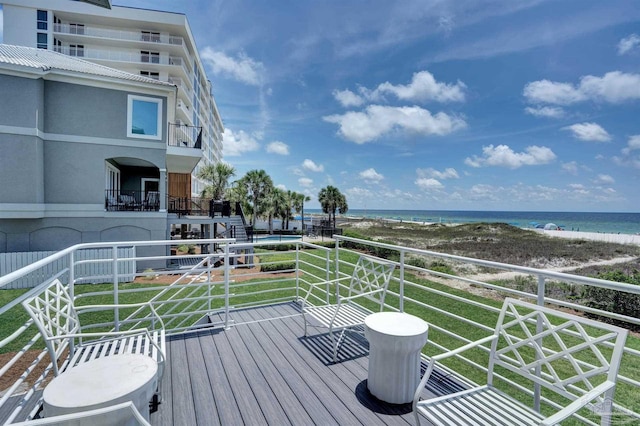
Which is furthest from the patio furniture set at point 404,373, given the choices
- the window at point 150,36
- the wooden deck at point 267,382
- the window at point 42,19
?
→ the window at point 42,19

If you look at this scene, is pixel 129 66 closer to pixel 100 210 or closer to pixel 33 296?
pixel 100 210

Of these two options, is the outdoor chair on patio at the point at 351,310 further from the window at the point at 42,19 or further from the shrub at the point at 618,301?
the window at the point at 42,19

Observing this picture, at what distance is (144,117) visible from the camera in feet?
40.4

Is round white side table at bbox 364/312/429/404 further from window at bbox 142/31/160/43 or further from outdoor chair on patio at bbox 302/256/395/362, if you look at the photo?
window at bbox 142/31/160/43

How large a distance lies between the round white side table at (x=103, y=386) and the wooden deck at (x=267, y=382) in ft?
2.65

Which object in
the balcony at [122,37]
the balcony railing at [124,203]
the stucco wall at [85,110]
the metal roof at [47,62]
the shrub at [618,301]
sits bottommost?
the shrub at [618,301]

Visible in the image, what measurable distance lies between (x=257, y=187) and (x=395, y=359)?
3020 cm

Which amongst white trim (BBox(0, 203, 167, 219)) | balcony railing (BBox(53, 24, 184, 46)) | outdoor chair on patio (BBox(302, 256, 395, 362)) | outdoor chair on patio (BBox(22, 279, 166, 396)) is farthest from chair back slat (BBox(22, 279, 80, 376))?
balcony railing (BBox(53, 24, 184, 46))

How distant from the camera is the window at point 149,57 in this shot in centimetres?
2552

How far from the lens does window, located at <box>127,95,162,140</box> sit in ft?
39.8

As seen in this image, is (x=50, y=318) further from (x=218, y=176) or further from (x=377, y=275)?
(x=218, y=176)

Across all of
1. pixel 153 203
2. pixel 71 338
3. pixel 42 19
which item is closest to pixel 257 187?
pixel 153 203

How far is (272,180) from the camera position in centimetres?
3209

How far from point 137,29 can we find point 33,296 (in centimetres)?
3242
